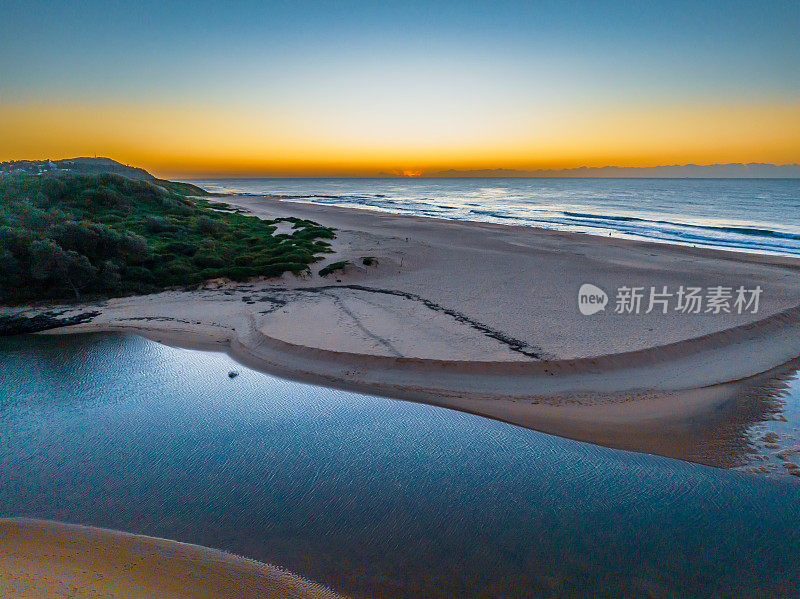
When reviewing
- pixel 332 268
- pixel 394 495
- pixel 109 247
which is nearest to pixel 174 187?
pixel 109 247

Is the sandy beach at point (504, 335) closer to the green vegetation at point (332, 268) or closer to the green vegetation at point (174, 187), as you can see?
the green vegetation at point (332, 268)

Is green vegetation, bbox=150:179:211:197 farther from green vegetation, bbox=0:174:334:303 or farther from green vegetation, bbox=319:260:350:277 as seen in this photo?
green vegetation, bbox=319:260:350:277

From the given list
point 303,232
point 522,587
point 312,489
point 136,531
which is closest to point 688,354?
point 522,587

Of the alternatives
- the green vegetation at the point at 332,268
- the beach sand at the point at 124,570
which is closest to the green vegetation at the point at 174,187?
the green vegetation at the point at 332,268

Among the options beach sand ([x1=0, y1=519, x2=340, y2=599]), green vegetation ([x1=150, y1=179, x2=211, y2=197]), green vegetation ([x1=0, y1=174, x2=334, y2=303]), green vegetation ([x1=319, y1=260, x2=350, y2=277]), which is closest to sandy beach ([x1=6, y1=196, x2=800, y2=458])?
A: green vegetation ([x1=319, y1=260, x2=350, y2=277])

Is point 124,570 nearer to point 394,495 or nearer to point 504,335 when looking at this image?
point 394,495

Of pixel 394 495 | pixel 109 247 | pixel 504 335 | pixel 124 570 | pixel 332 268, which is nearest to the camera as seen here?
pixel 124 570
